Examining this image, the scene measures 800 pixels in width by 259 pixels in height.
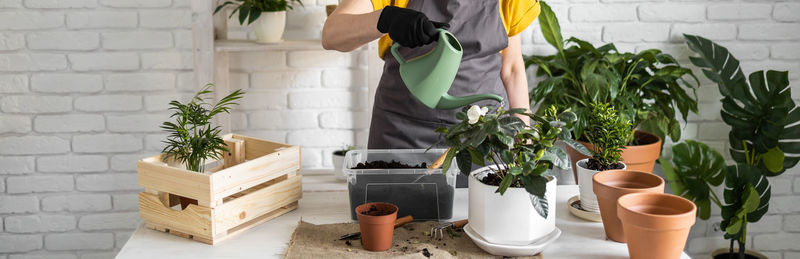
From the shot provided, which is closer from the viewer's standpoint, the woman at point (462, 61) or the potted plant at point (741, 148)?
the woman at point (462, 61)

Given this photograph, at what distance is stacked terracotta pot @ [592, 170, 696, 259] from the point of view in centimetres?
114

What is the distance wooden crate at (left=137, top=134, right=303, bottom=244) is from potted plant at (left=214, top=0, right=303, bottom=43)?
1.10 m

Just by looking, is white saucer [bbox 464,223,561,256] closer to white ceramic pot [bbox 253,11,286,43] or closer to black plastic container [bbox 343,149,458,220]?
black plastic container [bbox 343,149,458,220]

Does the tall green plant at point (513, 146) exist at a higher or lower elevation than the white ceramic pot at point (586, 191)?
higher

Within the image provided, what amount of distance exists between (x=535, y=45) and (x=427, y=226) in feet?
5.56

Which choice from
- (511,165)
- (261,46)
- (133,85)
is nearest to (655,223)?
(511,165)

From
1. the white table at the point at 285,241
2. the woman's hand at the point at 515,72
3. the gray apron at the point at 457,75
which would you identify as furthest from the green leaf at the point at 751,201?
the white table at the point at 285,241

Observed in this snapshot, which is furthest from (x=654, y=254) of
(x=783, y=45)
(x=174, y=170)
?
(x=783, y=45)

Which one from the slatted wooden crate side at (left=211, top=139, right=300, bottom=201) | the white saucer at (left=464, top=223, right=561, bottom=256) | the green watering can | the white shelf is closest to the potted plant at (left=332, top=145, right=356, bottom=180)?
the white shelf

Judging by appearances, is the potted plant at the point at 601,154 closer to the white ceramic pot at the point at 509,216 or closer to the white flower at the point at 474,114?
the white ceramic pot at the point at 509,216

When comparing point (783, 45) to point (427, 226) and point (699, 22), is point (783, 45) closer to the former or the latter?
point (699, 22)

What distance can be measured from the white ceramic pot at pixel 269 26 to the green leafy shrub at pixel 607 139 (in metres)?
1.35

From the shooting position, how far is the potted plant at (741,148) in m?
2.70

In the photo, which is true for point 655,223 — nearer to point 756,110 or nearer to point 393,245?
point 393,245
